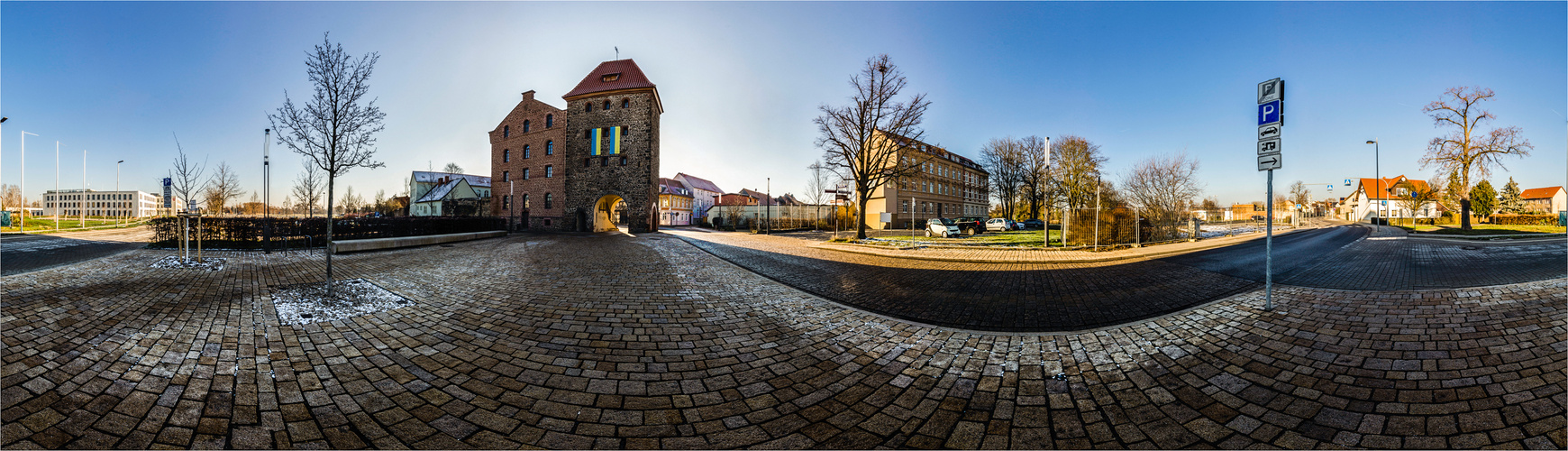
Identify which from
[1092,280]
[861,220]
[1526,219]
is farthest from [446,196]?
[1526,219]

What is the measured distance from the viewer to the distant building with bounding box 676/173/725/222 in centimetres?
8012

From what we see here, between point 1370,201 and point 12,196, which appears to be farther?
point 1370,201

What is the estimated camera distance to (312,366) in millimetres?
3932

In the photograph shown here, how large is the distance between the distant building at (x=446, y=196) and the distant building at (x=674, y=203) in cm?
2007

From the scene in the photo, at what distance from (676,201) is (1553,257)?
69075 millimetres

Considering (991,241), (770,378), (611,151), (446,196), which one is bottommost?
(770,378)

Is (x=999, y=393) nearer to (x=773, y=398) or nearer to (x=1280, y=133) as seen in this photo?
(x=773, y=398)

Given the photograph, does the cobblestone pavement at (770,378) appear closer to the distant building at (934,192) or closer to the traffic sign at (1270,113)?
the traffic sign at (1270,113)

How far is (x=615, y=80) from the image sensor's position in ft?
131

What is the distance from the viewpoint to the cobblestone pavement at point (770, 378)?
2850mm

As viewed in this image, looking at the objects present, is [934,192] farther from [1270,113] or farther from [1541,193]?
[1541,193]

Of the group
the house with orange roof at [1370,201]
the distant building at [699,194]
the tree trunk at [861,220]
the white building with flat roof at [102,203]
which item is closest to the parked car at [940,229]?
the tree trunk at [861,220]

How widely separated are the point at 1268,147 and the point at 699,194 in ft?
265

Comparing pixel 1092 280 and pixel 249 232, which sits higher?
pixel 249 232
